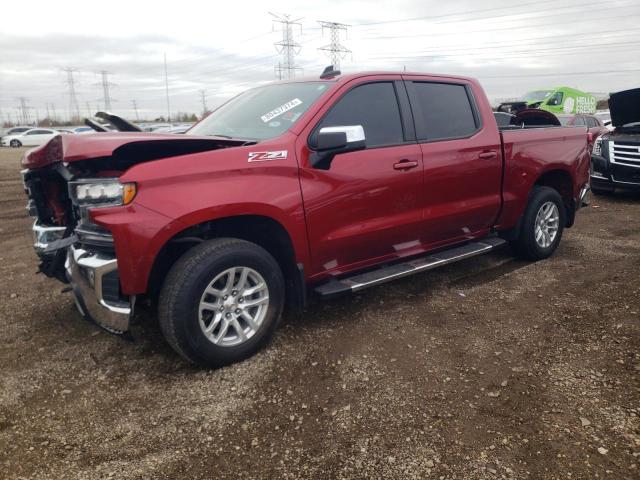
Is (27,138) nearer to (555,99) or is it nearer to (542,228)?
(555,99)

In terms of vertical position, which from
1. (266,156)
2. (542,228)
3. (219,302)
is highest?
(266,156)

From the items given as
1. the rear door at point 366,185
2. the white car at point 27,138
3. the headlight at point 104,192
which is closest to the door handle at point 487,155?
the rear door at point 366,185

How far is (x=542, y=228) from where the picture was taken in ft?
A: 17.6

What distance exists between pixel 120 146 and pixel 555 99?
19341 millimetres

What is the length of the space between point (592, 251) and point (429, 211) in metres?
2.85

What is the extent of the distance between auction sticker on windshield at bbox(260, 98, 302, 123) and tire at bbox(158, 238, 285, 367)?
3.45ft

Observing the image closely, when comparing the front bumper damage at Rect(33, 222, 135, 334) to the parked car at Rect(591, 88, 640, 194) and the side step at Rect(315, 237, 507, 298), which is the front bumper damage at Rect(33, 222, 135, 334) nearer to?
the side step at Rect(315, 237, 507, 298)

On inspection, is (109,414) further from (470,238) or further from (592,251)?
(592,251)

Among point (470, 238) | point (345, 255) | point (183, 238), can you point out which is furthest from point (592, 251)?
point (183, 238)

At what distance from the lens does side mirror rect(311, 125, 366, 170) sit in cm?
325

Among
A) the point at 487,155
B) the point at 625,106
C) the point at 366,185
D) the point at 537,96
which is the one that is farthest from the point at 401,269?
the point at 537,96

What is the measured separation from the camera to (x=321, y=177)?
3426mm

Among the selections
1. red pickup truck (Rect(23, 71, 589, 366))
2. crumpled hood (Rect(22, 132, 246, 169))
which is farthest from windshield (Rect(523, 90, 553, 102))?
crumpled hood (Rect(22, 132, 246, 169))

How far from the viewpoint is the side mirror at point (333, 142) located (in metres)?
3.25
